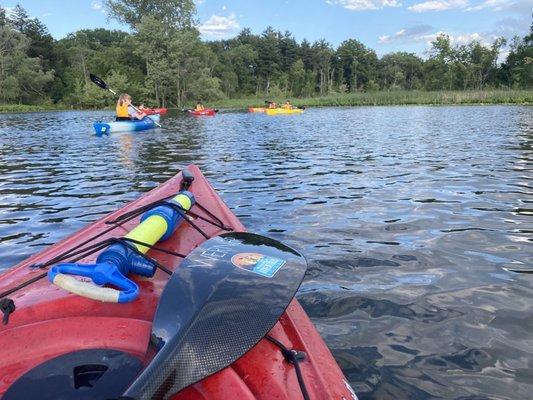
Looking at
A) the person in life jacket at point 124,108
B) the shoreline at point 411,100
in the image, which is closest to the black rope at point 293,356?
the person in life jacket at point 124,108

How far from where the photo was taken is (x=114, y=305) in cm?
175

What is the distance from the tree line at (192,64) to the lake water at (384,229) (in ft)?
104

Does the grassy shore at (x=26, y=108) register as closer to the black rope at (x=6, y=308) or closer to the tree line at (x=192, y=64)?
the tree line at (x=192, y=64)

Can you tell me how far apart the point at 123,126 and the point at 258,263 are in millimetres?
14117

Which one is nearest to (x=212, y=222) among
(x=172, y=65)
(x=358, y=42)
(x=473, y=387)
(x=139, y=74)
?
(x=473, y=387)

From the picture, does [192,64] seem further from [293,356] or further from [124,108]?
[293,356]

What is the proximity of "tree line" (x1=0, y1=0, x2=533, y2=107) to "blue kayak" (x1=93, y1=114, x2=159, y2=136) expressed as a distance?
24.7 m

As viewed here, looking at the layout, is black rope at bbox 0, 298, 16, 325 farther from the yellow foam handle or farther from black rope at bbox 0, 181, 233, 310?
the yellow foam handle

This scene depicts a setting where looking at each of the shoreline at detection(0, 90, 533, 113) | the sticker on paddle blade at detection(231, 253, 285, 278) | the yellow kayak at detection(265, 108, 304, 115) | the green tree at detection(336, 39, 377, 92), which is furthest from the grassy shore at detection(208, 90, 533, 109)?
the sticker on paddle blade at detection(231, 253, 285, 278)

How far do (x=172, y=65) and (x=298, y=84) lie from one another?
32.1 m

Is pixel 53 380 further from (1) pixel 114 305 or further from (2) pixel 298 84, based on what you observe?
(2) pixel 298 84

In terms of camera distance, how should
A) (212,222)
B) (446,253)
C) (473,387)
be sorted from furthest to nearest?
(446,253) < (212,222) < (473,387)

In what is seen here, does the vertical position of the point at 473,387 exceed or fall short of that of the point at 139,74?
it falls short

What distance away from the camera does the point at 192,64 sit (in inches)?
1624
